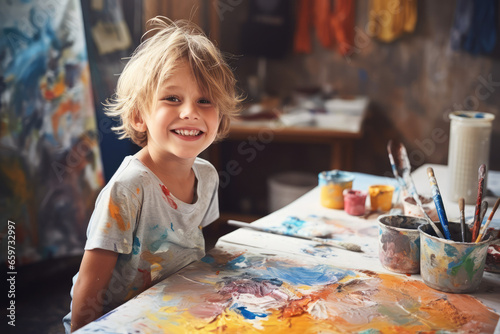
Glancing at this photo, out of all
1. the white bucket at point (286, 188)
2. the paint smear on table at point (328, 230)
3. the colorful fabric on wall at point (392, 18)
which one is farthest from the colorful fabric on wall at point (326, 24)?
the paint smear on table at point (328, 230)

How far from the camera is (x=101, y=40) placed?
98.4 inches

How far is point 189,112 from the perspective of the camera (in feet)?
3.50

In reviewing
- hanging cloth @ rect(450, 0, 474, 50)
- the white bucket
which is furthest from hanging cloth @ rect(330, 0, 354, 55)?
the white bucket

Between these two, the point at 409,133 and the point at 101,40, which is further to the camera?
the point at 409,133

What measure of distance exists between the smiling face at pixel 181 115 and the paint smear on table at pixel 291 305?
26 centimetres

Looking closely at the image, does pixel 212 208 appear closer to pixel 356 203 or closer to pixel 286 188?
pixel 356 203

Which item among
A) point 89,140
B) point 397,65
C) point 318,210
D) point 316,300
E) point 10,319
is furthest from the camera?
point 397,65

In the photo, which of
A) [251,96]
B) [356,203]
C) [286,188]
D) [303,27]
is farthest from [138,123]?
[303,27]

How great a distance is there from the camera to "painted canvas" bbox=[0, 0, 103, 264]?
6.97 ft

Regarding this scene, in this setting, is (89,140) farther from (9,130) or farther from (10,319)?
(10,319)

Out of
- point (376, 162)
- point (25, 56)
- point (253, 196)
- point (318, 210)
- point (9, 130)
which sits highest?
point (25, 56)

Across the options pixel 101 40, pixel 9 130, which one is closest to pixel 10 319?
pixel 9 130

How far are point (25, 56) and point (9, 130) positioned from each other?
1.06 feet

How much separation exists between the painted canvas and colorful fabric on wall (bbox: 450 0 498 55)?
2.68m
